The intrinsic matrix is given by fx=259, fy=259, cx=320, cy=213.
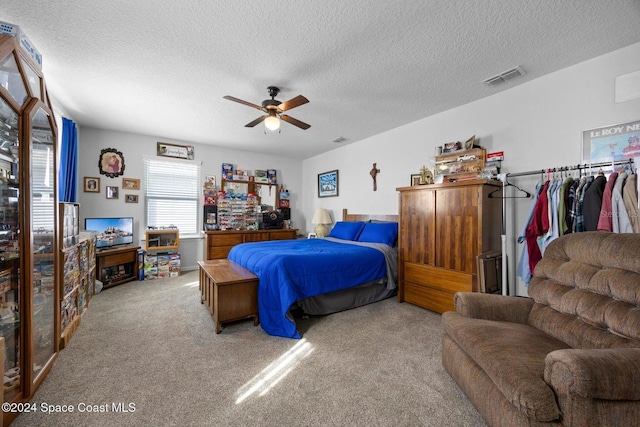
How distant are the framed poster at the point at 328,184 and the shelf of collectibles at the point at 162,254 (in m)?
3.00

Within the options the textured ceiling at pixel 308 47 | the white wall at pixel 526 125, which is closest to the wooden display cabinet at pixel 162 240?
the textured ceiling at pixel 308 47

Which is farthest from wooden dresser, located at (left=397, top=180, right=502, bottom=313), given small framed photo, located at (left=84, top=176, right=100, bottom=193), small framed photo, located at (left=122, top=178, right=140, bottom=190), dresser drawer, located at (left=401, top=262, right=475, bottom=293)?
small framed photo, located at (left=84, top=176, right=100, bottom=193)

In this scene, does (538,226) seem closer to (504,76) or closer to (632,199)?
(632,199)

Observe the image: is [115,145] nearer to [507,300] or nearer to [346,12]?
[346,12]

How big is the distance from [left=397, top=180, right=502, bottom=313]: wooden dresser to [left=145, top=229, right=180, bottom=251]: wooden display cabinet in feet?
12.8

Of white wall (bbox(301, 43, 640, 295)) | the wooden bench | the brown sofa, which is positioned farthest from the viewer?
the wooden bench

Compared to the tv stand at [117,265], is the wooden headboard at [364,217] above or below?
above

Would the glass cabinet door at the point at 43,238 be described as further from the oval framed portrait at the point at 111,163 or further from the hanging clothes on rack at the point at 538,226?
the hanging clothes on rack at the point at 538,226

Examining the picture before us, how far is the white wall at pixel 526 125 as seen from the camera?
2244 millimetres

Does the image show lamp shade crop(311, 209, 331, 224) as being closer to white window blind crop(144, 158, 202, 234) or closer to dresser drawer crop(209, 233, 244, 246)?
dresser drawer crop(209, 233, 244, 246)

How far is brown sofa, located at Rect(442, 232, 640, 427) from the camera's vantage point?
101 cm

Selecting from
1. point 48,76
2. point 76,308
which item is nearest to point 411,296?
point 76,308

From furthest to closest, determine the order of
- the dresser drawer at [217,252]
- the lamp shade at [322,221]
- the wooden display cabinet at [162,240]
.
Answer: the lamp shade at [322,221], the dresser drawer at [217,252], the wooden display cabinet at [162,240]

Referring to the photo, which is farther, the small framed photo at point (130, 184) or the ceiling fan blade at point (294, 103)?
the small framed photo at point (130, 184)
